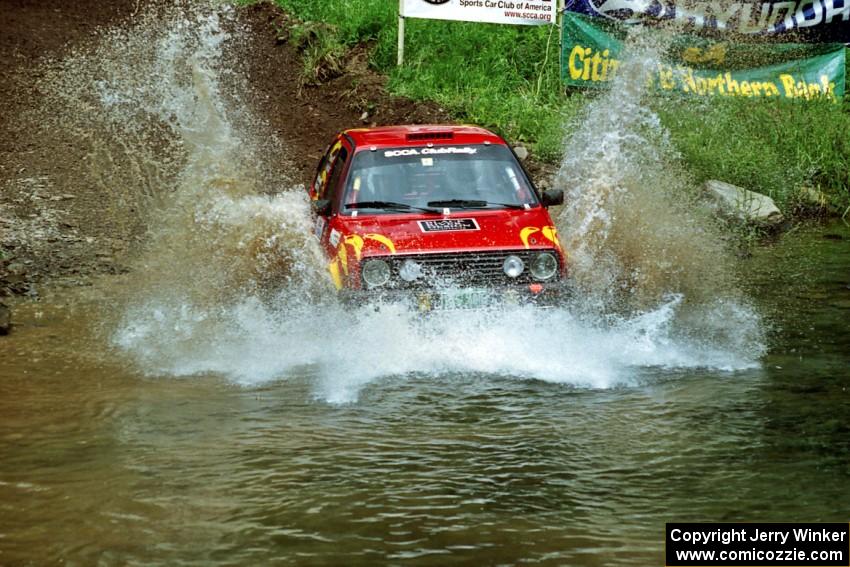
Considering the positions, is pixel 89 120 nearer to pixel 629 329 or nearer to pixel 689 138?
pixel 689 138

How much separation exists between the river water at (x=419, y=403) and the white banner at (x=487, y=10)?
4.40 metres

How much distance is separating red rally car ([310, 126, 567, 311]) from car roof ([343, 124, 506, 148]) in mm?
11

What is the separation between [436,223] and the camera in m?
8.82

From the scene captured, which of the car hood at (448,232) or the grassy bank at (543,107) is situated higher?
the car hood at (448,232)

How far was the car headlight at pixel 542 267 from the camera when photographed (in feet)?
28.2

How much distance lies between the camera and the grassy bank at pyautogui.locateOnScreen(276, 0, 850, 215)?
15172 millimetres

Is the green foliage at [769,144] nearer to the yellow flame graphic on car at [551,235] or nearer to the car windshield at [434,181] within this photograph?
the car windshield at [434,181]

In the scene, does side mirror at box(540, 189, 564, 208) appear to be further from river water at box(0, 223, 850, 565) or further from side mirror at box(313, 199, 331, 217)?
side mirror at box(313, 199, 331, 217)

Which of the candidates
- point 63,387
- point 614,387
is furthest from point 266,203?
point 614,387

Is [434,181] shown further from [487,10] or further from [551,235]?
[487,10]

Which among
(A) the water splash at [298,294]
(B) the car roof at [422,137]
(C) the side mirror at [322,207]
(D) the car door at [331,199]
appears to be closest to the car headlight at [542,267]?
Result: (A) the water splash at [298,294]

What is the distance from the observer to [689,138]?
607 inches

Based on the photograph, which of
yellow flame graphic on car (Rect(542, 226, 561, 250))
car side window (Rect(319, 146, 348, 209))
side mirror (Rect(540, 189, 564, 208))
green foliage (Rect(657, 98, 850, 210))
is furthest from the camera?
green foliage (Rect(657, 98, 850, 210))

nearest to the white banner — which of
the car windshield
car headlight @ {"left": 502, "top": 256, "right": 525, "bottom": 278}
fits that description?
Answer: the car windshield
